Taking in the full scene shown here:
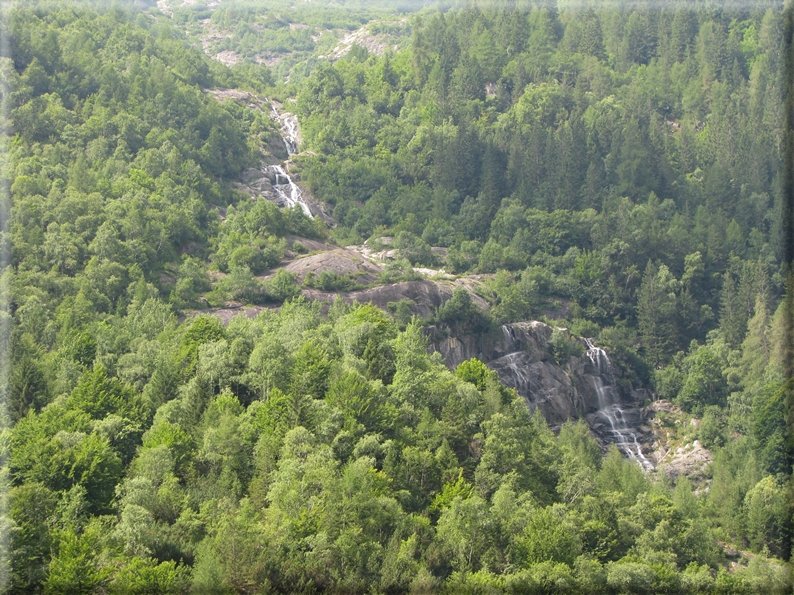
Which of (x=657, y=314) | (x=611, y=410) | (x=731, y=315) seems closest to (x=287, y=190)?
(x=657, y=314)

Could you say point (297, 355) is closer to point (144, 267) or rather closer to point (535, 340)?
point (144, 267)

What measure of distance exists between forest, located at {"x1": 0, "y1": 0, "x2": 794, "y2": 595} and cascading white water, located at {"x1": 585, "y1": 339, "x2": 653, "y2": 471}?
2.75 meters

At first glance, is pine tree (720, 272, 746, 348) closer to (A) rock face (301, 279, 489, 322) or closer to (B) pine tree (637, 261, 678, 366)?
(B) pine tree (637, 261, 678, 366)

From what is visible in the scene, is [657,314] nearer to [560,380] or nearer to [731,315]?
[731,315]

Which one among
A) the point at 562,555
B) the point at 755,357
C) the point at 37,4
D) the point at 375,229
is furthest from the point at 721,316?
the point at 37,4

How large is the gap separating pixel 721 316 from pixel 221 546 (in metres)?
111

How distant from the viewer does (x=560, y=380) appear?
14612 cm

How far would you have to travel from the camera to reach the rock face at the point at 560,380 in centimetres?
14250

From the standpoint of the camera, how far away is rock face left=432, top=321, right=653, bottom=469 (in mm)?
142500

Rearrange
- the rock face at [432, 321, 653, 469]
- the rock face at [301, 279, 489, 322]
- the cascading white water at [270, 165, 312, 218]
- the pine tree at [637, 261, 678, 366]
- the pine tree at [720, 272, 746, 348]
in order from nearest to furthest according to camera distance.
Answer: the rock face at [301, 279, 489, 322] → the rock face at [432, 321, 653, 469] → the pine tree at [720, 272, 746, 348] → the pine tree at [637, 261, 678, 366] → the cascading white water at [270, 165, 312, 218]

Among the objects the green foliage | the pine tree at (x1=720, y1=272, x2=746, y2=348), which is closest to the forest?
Result: the green foliage

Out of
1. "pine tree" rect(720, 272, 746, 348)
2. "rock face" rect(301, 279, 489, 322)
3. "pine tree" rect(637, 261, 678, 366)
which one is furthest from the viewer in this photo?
"pine tree" rect(637, 261, 678, 366)

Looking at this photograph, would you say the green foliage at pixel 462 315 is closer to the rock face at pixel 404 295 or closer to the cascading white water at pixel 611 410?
the rock face at pixel 404 295

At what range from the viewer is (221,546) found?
72.8m
